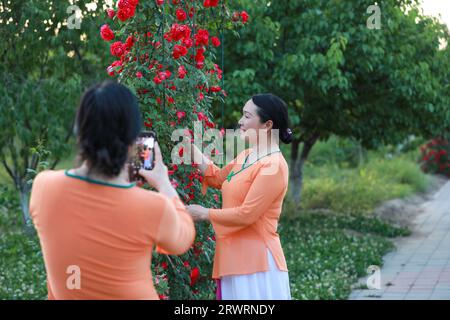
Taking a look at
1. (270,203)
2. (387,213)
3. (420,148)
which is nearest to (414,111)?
(387,213)

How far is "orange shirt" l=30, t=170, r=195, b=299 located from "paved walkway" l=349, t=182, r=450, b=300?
4997 millimetres

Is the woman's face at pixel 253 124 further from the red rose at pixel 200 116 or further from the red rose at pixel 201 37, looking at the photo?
the red rose at pixel 201 37

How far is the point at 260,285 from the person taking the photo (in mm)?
3516

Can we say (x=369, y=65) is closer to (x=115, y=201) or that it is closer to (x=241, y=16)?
(x=241, y=16)

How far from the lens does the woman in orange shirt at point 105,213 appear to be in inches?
93.1

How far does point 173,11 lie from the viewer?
14.5 feet

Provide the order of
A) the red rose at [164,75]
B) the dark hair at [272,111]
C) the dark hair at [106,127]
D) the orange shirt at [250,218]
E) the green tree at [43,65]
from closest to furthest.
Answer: the dark hair at [106,127], the orange shirt at [250,218], the dark hair at [272,111], the red rose at [164,75], the green tree at [43,65]

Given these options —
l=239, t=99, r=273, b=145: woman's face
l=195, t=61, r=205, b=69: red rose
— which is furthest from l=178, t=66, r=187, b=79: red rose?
l=239, t=99, r=273, b=145: woman's face

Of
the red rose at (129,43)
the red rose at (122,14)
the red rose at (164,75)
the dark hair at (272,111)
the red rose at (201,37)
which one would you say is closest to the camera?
the dark hair at (272,111)

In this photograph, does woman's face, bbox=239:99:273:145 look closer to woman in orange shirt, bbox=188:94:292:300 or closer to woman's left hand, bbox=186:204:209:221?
woman in orange shirt, bbox=188:94:292:300

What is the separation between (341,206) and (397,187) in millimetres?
2614

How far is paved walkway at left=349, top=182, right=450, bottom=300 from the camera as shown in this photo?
7.25m

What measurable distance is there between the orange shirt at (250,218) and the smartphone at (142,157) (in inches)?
30.5

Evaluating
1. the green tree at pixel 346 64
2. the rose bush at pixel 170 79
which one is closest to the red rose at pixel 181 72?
the rose bush at pixel 170 79
